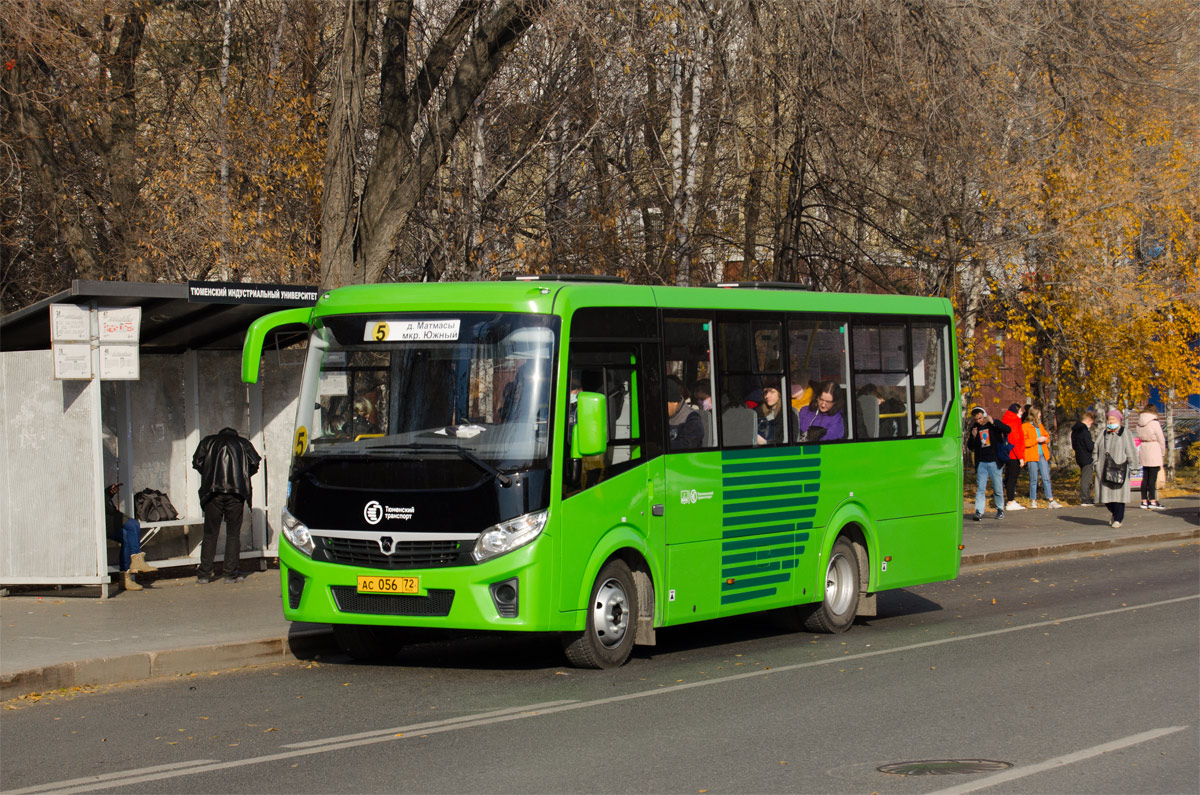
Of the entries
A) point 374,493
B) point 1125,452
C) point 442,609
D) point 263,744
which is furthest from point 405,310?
point 1125,452

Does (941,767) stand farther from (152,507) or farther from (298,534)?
(152,507)

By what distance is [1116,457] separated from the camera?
73.6 ft

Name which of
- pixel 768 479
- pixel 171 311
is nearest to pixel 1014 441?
pixel 768 479

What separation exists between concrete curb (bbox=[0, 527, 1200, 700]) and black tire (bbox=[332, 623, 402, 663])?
45cm

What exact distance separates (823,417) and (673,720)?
463 cm

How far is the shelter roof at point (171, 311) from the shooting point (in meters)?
12.7

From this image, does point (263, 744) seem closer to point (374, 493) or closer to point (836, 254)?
point (374, 493)

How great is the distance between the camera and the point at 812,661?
10.6 meters

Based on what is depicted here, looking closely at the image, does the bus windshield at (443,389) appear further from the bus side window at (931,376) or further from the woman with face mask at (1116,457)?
the woman with face mask at (1116,457)

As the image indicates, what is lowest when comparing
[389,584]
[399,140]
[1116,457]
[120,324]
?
[389,584]

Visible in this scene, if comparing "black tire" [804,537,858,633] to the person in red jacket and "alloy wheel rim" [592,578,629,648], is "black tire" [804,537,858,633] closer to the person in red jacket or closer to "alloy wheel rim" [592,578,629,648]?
"alloy wheel rim" [592,578,629,648]

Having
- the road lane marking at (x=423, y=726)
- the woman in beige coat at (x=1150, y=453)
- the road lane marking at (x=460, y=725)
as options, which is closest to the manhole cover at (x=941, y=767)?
the road lane marking at (x=460, y=725)

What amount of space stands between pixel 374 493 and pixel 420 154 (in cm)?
672

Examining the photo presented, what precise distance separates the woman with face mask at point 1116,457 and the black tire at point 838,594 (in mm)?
11478
